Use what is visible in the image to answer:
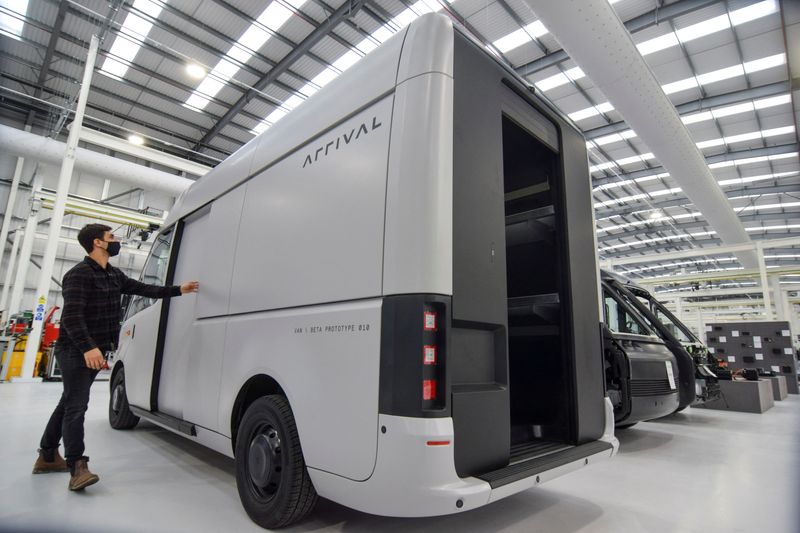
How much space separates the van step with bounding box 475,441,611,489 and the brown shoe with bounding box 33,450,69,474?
9.72ft

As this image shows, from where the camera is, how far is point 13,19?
9117mm

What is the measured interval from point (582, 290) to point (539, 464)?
112cm

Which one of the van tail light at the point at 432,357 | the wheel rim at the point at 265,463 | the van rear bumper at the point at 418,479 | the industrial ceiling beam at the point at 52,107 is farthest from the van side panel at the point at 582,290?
the industrial ceiling beam at the point at 52,107

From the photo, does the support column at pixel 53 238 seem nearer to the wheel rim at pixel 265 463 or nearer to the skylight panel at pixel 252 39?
the skylight panel at pixel 252 39

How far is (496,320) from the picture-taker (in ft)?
6.14

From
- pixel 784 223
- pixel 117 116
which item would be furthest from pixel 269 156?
pixel 784 223

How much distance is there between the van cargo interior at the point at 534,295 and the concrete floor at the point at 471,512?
0.49 metres

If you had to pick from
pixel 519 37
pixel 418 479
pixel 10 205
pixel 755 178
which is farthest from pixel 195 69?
pixel 755 178

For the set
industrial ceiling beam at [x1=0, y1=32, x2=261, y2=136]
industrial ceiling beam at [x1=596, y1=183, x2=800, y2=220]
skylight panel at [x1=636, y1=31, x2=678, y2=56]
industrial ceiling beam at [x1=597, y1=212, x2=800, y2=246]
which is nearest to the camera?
skylight panel at [x1=636, y1=31, x2=678, y2=56]

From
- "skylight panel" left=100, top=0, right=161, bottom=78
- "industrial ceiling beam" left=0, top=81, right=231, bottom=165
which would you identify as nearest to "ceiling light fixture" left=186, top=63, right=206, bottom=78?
"skylight panel" left=100, top=0, right=161, bottom=78

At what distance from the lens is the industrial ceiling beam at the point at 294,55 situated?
7918 mm

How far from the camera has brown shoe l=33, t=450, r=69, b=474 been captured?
282 centimetres

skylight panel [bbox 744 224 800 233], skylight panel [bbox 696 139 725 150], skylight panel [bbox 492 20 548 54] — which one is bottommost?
skylight panel [bbox 744 224 800 233]

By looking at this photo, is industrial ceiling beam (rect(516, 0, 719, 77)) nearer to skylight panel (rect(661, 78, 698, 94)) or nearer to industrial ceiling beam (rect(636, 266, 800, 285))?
skylight panel (rect(661, 78, 698, 94))
